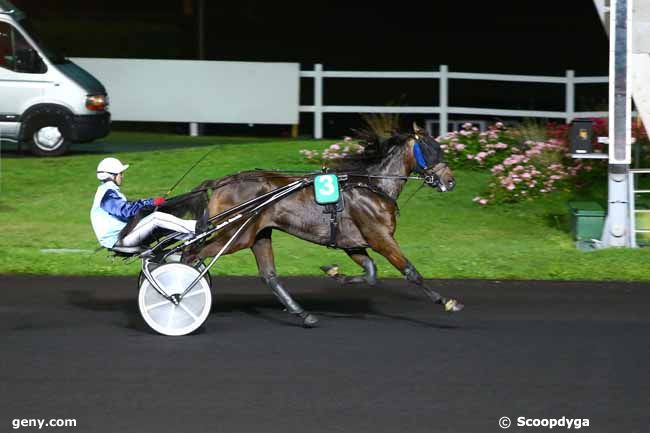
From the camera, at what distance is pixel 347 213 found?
1040 cm

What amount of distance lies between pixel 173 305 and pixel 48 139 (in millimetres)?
10506

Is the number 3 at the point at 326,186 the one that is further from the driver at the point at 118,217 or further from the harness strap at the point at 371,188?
the driver at the point at 118,217

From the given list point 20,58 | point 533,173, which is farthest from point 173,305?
point 20,58

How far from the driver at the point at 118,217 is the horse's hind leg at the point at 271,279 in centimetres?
71

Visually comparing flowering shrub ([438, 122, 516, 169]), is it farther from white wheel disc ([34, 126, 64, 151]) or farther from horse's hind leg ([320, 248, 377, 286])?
horse's hind leg ([320, 248, 377, 286])

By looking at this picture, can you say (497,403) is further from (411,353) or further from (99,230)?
(99,230)

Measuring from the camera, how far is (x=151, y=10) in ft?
127

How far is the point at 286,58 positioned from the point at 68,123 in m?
12.9

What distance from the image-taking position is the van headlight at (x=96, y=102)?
19.8 meters

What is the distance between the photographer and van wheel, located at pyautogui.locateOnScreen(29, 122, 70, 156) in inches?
782

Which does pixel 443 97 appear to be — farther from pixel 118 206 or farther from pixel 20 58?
pixel 118 206

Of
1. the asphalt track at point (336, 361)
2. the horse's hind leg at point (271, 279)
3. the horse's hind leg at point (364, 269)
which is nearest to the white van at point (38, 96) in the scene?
the asphalt track at point (336, 361)

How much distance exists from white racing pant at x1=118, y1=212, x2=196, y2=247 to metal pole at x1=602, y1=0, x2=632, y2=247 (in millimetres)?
5505
